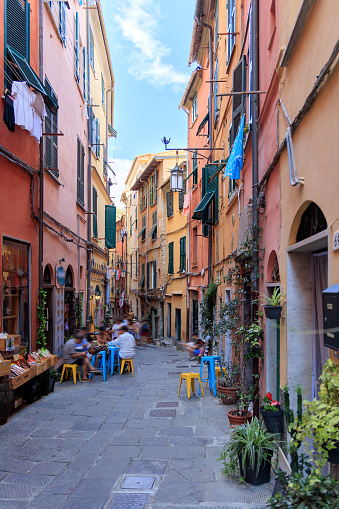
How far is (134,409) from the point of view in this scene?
887 centimetres

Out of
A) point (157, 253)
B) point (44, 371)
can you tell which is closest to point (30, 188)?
point (44, 371)

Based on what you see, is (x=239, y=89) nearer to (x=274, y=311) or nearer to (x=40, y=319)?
(x=274, y=311)

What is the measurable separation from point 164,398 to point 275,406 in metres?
5.03

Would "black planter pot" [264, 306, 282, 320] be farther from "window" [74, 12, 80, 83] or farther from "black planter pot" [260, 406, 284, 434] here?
"window" [74, 12, 80, 83]

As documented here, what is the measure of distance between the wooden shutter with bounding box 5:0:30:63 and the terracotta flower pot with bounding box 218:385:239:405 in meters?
7.92

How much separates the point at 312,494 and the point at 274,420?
2.07 m

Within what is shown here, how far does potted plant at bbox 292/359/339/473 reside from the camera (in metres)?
2.91

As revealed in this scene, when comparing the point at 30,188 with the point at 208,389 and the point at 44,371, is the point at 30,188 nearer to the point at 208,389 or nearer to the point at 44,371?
the point at 44,371

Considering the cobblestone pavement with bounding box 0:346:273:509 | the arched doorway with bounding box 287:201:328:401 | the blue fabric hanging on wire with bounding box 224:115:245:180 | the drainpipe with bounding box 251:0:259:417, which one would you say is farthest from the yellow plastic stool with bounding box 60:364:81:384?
the arched doorway with bounding box 287:201:328:401

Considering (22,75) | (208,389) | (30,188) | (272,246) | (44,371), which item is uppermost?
(22,75)

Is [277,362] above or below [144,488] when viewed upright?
above

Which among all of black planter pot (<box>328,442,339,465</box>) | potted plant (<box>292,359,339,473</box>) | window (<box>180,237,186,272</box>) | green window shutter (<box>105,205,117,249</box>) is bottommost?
black planter pot (<box>328,442,339,465</box>)

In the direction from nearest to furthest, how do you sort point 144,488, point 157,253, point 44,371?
point 144,488 → point 44,371 → point 157,253

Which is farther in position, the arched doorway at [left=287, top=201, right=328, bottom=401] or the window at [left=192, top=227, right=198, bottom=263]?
the window at [left=192, top=227, right=198, bottom=263]
